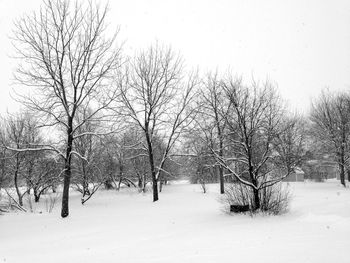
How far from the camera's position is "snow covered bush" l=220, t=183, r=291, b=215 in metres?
12.4

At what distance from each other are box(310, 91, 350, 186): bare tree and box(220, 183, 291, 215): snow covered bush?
68.1 ft

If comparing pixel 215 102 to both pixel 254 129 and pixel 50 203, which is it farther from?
pixel 50 203

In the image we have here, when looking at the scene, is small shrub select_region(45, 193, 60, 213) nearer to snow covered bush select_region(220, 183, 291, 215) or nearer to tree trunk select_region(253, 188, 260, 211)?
snow covered bush select_region(220, 183, 291, 215)

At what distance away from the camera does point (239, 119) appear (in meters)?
14.0

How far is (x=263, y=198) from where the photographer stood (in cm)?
1280

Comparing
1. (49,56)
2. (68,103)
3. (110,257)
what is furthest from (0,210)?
(110,257)

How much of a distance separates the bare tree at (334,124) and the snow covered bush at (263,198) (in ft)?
68.1

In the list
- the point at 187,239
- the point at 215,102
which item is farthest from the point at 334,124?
the point at 187,239

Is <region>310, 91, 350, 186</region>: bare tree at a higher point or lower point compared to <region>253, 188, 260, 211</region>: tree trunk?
higher

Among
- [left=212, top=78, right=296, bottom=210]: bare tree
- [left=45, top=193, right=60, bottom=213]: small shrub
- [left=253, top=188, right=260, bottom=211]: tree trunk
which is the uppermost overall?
[left=212, top=78, right=296, bottom=210]: bare tree

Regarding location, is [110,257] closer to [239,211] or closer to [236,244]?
[236,244]

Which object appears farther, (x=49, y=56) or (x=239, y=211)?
(x=49, y=56)

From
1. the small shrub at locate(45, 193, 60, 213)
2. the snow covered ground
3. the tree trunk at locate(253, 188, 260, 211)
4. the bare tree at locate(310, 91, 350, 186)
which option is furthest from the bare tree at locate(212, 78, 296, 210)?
the bare tree at locate(310, 91, 350, 186)

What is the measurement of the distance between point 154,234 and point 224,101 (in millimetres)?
10171
